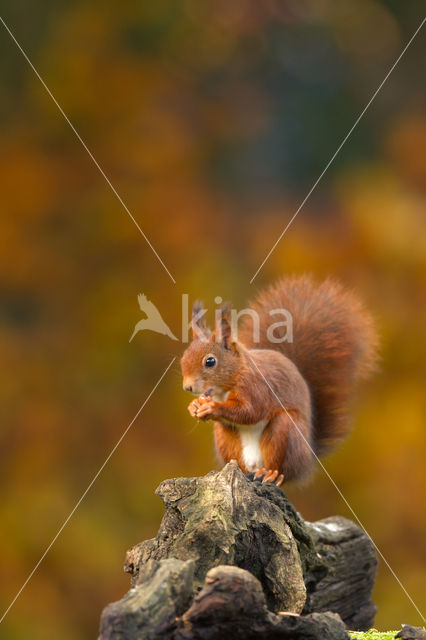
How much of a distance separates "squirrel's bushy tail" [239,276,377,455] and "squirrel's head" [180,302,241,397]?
0.37 metres

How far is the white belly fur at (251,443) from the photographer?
180 cm

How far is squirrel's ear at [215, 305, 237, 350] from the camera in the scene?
1.74 m

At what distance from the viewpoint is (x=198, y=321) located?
1767 mm

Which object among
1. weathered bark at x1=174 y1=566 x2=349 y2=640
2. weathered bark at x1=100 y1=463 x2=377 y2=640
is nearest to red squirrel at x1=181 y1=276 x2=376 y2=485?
weathered bark at x1=100 y1=463 x2=377 y2=640

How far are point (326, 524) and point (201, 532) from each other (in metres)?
0.76

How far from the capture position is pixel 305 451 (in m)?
1.82

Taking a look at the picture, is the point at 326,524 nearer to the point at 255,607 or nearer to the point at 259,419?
the point at 259,419

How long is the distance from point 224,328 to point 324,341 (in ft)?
1.49

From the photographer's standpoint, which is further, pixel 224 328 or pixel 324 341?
pixel 324 341

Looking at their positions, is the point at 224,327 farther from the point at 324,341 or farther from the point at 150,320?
the point at 150,320

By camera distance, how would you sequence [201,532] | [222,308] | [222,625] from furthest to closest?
1. [222,308]
2. [201,532]
3. [222,625]

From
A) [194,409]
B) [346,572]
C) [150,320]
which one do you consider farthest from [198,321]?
[150,320]

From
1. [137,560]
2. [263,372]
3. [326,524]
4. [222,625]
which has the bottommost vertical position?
[222,625]

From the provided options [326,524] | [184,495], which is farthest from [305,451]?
[184,495]
